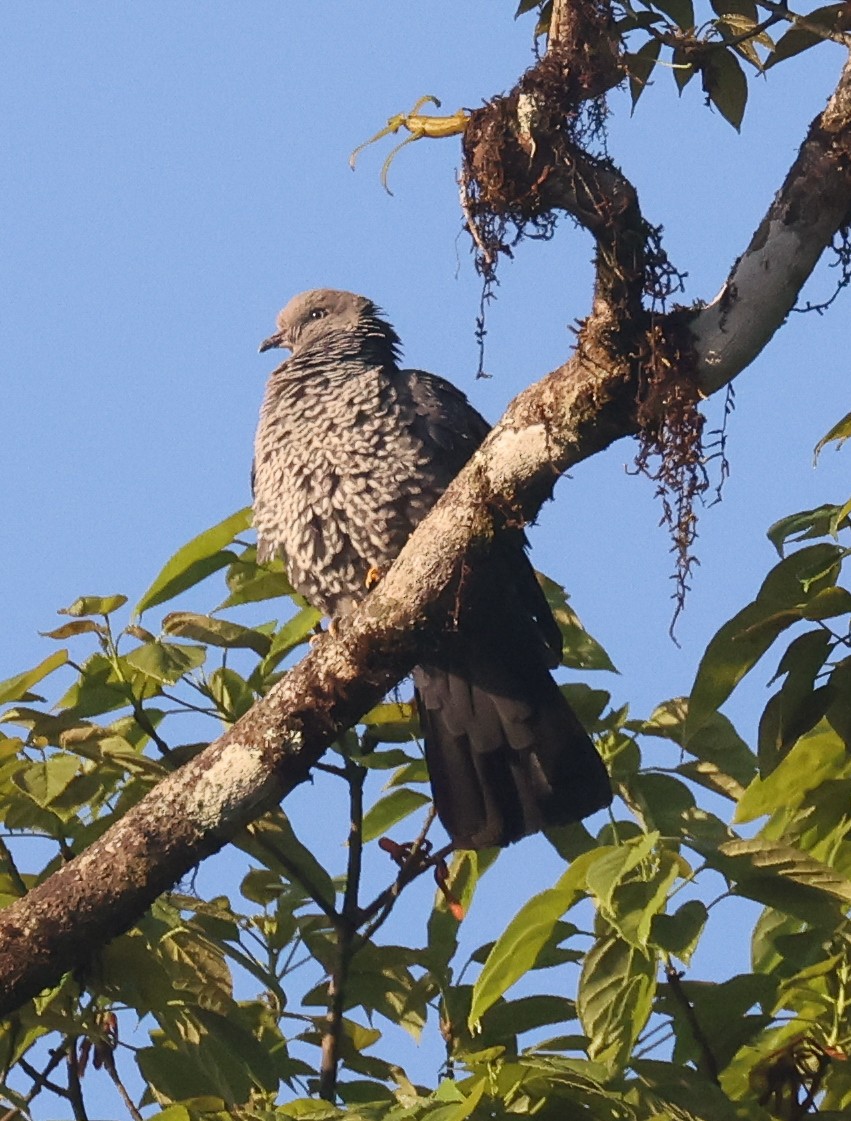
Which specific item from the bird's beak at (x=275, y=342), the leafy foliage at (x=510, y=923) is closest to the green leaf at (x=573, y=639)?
the leafy foliage at (x=510, y=923)

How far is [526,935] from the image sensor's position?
2.42 metres

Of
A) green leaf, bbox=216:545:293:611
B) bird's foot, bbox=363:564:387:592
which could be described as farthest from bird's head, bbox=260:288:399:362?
green leaf, bbox=216:545:293:611

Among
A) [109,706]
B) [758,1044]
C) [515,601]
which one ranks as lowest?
[758,1044]

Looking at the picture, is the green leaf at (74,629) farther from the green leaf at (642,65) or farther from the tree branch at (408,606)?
the green leaf at (642,65)

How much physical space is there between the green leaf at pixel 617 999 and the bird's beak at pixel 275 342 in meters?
3.79

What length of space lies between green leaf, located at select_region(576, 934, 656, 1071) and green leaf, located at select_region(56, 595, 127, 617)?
127cm

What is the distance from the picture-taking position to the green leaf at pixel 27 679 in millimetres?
3055

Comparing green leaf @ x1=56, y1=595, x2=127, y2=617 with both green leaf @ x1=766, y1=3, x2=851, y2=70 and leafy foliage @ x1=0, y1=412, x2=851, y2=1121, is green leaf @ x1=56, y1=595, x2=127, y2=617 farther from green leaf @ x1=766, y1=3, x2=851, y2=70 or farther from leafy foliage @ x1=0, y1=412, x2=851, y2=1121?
green leaf @ x1=766, y1=3, x2=851, y2=70

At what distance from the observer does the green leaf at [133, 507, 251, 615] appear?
131 inches

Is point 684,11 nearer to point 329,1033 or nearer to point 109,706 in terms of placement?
point 109,706

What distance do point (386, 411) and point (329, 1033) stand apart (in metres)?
1.94

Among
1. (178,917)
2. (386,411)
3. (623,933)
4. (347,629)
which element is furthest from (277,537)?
(623,933)

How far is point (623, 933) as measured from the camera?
233 cm

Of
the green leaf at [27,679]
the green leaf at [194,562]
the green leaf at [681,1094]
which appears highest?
the green leaf at [194,562]
